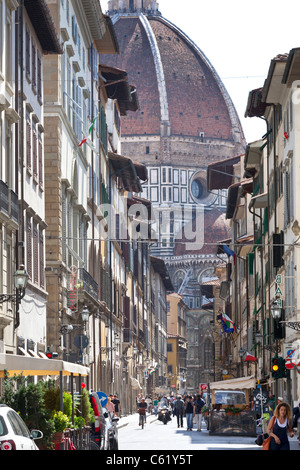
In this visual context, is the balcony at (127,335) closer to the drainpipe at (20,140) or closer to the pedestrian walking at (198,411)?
the pedestrian walking at (198,411)

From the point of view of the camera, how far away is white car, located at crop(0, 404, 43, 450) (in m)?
13.4

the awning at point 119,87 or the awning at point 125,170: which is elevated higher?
the awning at point 119,87

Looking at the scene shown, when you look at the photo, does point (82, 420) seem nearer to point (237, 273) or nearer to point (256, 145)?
point (256, 145)

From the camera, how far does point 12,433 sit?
13773 millimetres

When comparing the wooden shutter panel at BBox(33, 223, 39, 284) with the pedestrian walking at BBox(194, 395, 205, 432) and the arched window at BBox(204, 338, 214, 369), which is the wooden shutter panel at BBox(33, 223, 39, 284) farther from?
the arched window at BBox(204, 338, 214, 369)

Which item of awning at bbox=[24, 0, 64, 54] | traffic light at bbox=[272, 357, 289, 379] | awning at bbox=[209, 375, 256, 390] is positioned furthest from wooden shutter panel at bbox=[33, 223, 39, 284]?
awning at bbox=[209, 375, 256, 390]

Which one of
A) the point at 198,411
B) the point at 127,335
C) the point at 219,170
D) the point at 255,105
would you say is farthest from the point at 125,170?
the point at 219,170

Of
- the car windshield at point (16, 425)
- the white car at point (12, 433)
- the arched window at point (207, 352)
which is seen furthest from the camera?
the arched window at point (207, 352)

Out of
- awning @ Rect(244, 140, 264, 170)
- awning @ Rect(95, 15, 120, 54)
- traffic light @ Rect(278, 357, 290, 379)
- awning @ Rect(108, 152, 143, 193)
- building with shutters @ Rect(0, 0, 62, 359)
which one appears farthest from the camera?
awning @ Rect(108, 152, 143, 193)

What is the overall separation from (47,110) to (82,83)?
7836 mm

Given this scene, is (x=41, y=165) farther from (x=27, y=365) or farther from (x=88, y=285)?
(x=27, y=365)

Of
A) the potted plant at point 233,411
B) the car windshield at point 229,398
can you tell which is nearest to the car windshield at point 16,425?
the potted plant at point 233,411

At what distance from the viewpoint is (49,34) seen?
32156 millimetres

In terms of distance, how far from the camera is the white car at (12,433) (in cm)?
1344
